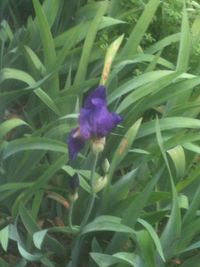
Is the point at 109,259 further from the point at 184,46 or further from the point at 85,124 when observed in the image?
the point at 184,46

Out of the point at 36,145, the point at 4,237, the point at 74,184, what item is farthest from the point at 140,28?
the point at 4,237

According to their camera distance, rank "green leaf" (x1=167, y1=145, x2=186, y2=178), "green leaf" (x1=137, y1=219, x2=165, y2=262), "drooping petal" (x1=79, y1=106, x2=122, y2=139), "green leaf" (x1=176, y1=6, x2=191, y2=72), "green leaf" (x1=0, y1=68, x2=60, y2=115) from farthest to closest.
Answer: "green leaf" (x1=176, y1=6, x2=191, y2=72)
"green leaf" (x1=0, y1=68, x2=60, y2=115)
"green leaf" (x1=167, y1=145, x2=186, y2=178)
"green leaf" (x1=137, y1=219, x2=165, y2=262)
"drooping petal" (x1=79, y1=106, x2=122, y2=139)

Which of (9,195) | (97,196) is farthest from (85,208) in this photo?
(9,195)

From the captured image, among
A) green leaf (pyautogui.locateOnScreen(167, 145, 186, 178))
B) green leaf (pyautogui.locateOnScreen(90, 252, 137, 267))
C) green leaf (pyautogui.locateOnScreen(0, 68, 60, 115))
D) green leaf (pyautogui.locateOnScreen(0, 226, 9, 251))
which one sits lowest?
green leaf (pyautogui.locateOnScreen(90, 252, 137, 267))

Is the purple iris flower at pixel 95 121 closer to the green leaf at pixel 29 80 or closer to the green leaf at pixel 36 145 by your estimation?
the green leaf at pixel 36 145

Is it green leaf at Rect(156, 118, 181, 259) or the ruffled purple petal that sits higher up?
the ruffled purple petal

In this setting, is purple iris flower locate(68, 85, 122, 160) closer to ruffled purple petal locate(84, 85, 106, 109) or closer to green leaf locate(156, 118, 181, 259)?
ruffled purple petal locate(84, 85, 106, 109)

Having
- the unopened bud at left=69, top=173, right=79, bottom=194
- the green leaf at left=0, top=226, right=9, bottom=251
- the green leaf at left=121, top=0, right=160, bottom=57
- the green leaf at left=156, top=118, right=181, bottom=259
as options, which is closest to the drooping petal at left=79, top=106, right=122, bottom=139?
the unopened bud at left=69, top=173, right=79, bottom=194

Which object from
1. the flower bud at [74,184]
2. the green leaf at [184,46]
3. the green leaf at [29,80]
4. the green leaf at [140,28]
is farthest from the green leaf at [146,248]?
the green leaf at [140,28]
